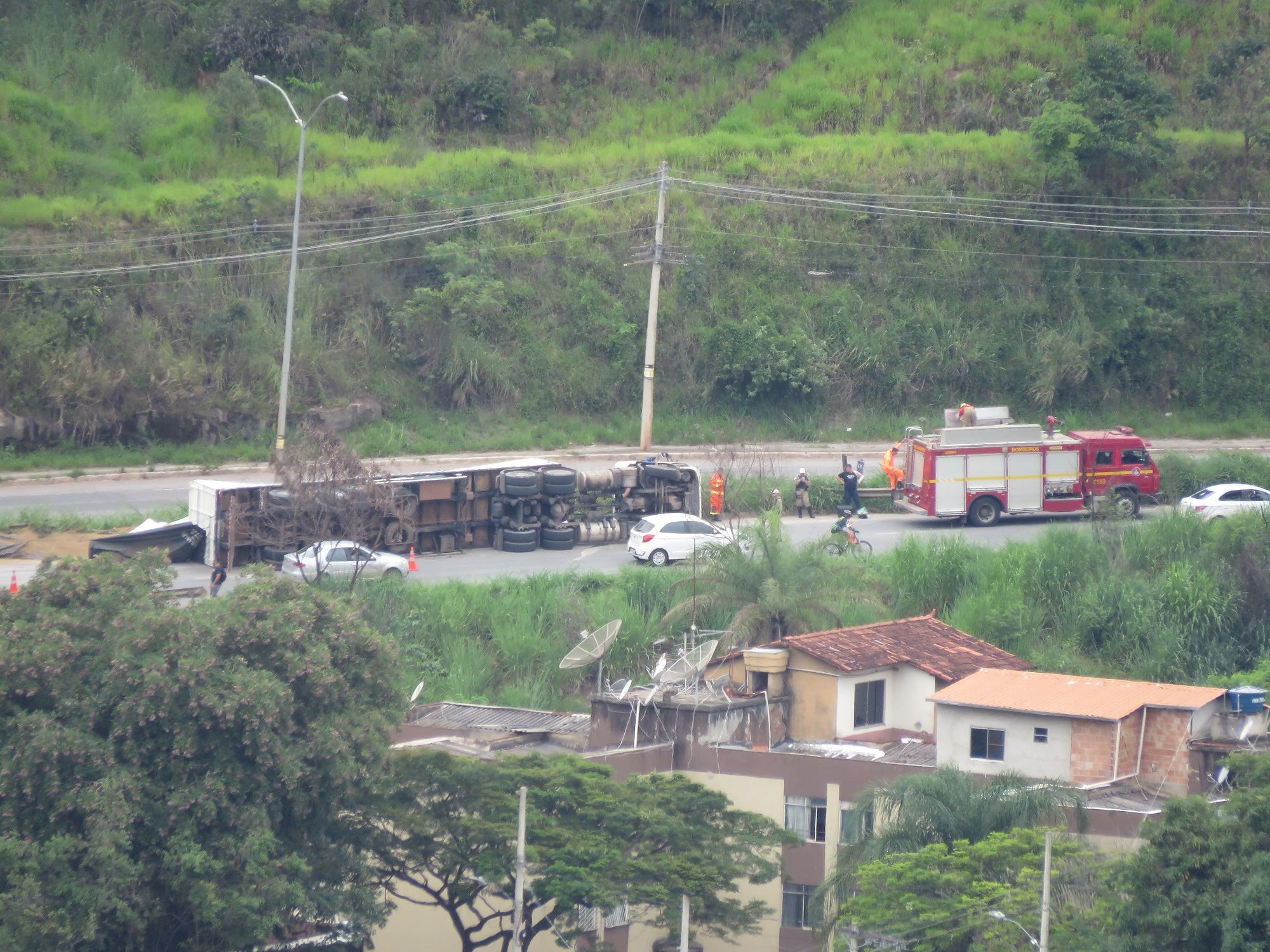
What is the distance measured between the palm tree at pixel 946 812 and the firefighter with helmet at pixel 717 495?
17.0 m

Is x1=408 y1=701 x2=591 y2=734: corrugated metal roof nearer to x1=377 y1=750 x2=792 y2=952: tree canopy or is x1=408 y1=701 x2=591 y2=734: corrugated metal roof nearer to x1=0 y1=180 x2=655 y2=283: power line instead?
x1=377 y1=750 x2=792 y2=952: tree canopy

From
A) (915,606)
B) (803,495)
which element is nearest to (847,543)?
(915,606)

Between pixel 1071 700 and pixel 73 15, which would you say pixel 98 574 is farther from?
pixel 73 15

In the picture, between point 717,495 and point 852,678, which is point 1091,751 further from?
point 717,495

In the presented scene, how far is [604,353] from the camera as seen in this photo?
47.0 metres

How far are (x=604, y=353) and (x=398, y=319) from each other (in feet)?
23.8

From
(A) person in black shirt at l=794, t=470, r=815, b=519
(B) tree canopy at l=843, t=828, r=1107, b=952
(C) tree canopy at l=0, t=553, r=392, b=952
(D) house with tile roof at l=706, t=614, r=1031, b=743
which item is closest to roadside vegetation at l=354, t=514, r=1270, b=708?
(D) house with tile roof at l=706, t=614, r=1031, b=743

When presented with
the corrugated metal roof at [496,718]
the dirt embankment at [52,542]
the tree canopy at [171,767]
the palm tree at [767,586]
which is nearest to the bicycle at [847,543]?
the palm tree at [767,586]

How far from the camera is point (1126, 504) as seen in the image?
34688 millimetres

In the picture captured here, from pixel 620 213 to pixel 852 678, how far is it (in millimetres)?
28811

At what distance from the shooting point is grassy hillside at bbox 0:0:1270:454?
144 feet

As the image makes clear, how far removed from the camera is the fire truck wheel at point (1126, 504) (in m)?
34.3

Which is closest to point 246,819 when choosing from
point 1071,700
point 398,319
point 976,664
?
point 1071,700

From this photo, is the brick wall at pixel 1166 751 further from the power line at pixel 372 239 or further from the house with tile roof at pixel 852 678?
the power line at pixel 372 239
